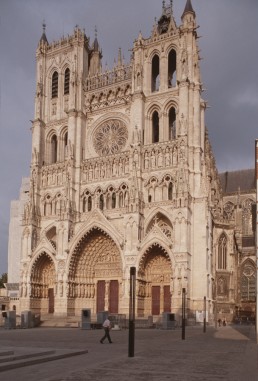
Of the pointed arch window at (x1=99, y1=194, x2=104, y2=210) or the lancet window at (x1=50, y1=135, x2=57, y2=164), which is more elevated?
the lancet window at (x1=50, y1=135, x2=57, y2=164)

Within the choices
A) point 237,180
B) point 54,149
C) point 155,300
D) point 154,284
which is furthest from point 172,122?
point 237,180

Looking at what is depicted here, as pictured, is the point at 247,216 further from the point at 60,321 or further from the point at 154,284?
the point at 60,321

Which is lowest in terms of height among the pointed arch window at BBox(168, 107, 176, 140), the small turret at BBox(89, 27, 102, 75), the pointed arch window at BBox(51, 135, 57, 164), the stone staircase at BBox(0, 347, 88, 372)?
the stone staircase at BBox(0, 347, 88, 372)

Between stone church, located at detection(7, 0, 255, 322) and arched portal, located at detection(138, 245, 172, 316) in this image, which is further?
arched portal, located at detection(138, 245, 172, 316)

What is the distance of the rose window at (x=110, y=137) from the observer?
4931 cm

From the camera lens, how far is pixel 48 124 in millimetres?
53281

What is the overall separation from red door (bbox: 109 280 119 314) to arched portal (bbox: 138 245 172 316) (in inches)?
140

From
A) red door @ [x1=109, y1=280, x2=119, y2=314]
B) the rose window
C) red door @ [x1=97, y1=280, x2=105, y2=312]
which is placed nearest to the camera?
red door @ [x1=109, y1=280, x2=119, y2=314]

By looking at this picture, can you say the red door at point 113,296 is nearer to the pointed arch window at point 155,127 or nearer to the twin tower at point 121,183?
the twin tower at point 121,183

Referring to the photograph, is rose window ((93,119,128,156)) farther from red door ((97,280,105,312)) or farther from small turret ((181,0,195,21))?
red door ((97,280,105,312))

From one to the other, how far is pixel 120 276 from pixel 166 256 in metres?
5.47

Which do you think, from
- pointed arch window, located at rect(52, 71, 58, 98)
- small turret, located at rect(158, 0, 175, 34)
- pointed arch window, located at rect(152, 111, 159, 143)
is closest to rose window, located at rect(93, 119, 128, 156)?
pointed arch window, located at rect(152, 111, 159, 143)

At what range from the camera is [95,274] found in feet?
158

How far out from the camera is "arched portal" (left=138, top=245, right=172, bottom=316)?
43.5 m
